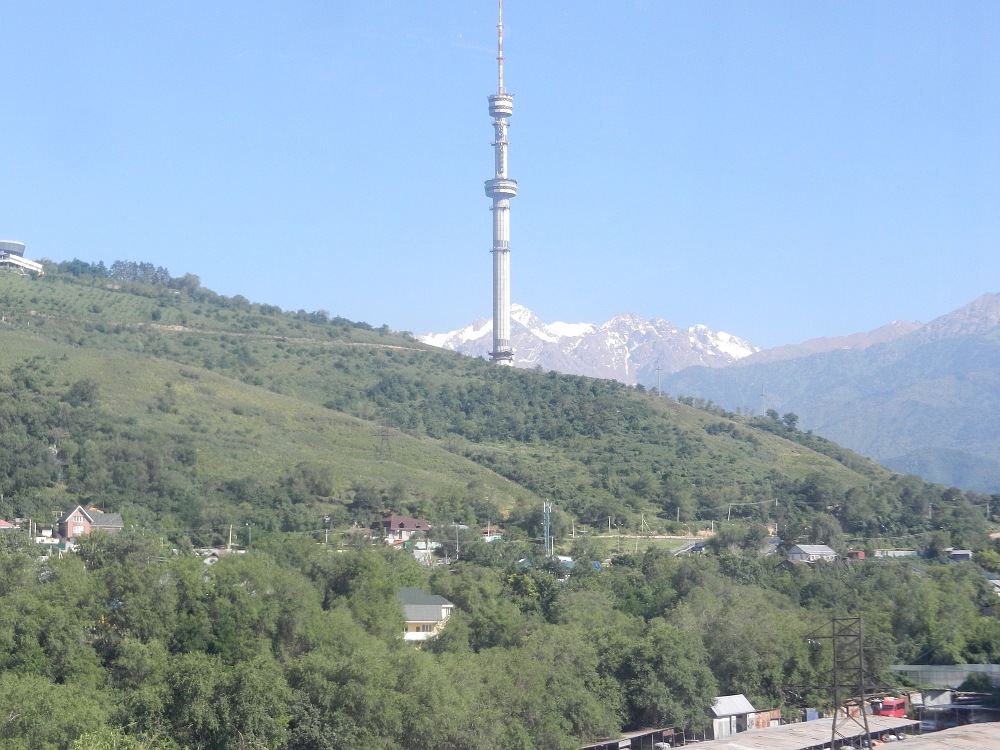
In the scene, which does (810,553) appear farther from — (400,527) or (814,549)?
(400,527)

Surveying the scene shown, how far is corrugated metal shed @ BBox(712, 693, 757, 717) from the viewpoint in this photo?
164ft

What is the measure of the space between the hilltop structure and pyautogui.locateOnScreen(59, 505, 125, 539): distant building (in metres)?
85.0

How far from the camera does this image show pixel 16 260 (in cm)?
15938

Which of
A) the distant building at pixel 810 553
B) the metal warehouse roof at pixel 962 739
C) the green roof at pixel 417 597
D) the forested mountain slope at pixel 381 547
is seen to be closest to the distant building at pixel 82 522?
the forested mountain slope at pixel 381 547

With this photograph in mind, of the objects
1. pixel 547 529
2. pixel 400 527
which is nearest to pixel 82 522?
pixel 400 527

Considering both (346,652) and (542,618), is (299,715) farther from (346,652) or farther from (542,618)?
(542,618)

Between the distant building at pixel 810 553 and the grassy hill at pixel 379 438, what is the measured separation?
3.85m

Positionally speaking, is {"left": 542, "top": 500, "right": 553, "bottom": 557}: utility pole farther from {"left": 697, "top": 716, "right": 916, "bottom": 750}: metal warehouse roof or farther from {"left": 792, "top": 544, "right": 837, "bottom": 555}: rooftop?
{"left": 697, "top": 716, "right": 916, "bottom": 750}: metal warehouse roof

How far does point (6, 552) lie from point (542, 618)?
73.9ft

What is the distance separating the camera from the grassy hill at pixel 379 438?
85625mm

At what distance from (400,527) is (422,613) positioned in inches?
1023

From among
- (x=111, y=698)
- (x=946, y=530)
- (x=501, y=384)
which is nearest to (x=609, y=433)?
(x=501, y=384)

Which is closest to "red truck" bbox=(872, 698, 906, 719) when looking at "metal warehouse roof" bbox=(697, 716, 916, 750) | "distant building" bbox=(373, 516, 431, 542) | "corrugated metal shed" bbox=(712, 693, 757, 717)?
"metal warehouse roof" bbox=(697, 716, 916, 750)

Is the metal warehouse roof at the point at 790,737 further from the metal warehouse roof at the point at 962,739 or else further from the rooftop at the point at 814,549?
the rooftop at the point at 814,549
